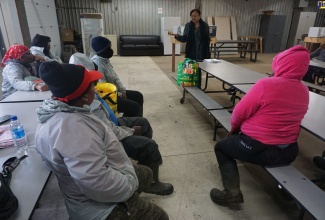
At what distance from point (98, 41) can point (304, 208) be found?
250cm

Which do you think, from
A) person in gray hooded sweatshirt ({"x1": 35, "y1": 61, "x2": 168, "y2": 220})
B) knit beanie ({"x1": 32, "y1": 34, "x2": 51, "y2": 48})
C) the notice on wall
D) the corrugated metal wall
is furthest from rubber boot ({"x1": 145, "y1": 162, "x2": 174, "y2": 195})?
the corrugated metal wall

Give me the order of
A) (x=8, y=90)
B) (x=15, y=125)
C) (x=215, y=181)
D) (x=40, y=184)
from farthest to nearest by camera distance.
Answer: (x=8, y=90), (x=215, y=181), (x=15, y=125), (x=40, y=184)

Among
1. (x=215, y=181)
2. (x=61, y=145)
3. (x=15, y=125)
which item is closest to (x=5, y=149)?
(x=15, y=125)

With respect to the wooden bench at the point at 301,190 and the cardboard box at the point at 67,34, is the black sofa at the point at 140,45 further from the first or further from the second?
the wooden bench at the point at 301,190

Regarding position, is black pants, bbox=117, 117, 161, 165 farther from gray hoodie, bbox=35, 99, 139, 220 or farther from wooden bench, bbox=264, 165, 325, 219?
wooden bench, bbox=264, 165, 325, 219

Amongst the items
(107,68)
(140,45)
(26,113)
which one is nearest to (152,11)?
(140,45)

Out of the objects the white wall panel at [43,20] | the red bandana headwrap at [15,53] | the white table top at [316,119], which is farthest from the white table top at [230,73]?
the white wall panel at [43,20]

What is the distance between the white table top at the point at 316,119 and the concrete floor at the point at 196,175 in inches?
26.6

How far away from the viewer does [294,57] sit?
1.58 meters

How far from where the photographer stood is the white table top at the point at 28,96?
7.18 ft

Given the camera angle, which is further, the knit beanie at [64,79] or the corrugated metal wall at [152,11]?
the corrugated metal wall at [152,11]

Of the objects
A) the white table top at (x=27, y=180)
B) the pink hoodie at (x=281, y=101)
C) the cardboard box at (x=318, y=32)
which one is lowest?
the white table top at (x=27, y=180)

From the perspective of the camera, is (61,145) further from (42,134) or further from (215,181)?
(215,181)

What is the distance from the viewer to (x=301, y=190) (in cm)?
147
